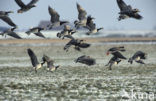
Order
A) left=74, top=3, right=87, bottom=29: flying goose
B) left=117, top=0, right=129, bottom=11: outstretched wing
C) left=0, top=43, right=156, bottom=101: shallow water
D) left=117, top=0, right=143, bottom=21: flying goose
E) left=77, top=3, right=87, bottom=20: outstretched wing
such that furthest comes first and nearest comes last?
1. left=77, top=3, right=87, bottom=20: outstretched wing
2. left=74, top=3, right=87, bottom=29: flying goose
3. left=117, top=0, right=129, bottom=11: outstretched wing
4. left=117, top=0, right=143, bottom=21: flying goose
5. left=0, top=43, right=156, bottom=101: shallow water

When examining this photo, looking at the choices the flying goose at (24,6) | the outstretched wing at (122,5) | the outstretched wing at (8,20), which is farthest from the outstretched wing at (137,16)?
the outstretched wing at (8,20)

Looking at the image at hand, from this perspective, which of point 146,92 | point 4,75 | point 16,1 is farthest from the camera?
point 4,75

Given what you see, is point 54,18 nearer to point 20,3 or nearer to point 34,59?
point 20,3

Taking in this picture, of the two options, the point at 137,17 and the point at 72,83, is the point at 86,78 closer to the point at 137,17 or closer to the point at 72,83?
the point at 72,83

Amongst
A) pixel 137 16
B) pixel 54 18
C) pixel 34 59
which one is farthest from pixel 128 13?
pixel 34 59

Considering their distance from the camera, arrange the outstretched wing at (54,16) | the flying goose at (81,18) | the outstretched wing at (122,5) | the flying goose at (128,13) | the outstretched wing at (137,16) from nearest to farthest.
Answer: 1. the outstretched wing at (137,16)
2. the flying goose at (128,13)
3. the outstretched wing at (122,5)
4. the flying goose at (81,18)
5. the outstretched wing at (54,16)

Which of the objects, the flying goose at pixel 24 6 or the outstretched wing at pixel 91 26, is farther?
the outstretched wing at pixel 91 26

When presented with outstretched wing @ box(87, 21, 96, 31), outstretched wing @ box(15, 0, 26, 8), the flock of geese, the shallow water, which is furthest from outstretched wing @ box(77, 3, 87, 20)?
the shallow water

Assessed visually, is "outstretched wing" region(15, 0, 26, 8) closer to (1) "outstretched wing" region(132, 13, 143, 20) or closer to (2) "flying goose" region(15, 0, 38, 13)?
(2) "flying goose" region(15, 0, 38, 13)

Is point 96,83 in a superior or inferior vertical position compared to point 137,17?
inferior

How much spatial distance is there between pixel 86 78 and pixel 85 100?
888 centimetres

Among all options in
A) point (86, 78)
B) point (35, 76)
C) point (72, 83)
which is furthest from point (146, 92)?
point (35, 76)

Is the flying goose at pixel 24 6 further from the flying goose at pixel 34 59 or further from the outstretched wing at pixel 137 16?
the outstretched wing at pixel 137 16

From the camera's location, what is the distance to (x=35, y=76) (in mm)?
31281
